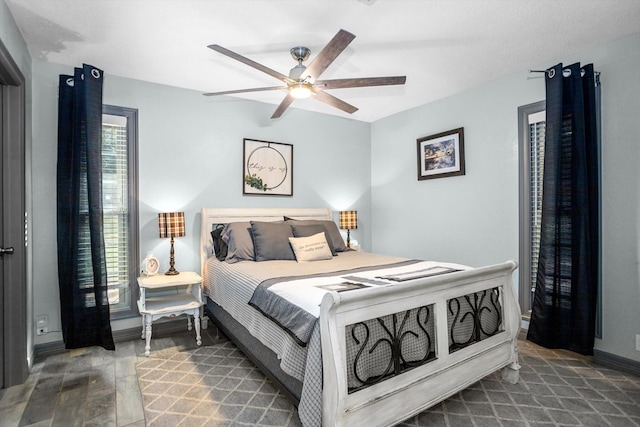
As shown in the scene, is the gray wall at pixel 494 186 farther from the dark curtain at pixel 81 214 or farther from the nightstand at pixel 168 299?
the dark curtain at pixel 81 214

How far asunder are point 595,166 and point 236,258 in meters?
3.21

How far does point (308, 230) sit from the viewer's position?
145 inches

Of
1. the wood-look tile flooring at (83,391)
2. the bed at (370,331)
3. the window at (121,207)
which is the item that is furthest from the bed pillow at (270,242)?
the window at (121,207)

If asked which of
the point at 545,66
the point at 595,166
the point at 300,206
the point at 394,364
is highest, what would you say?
the point at 545,66

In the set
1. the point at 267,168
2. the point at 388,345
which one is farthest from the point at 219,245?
the point at 388,345

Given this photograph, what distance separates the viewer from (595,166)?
277 cm

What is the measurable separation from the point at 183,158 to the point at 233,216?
820 mm

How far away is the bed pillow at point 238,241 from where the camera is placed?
3305mm

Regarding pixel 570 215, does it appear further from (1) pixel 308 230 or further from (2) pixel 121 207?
(2) pixel 121 207

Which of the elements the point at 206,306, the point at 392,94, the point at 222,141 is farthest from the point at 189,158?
the point at 392,94

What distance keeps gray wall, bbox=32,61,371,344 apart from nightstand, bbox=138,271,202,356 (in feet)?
0.92

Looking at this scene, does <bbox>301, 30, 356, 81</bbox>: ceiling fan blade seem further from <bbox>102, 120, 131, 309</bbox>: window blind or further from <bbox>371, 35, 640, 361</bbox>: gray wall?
<bbox>371, 35, 640, 361</bbox>: gray wall

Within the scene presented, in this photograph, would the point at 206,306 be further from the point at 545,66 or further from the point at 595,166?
the point at 545,66

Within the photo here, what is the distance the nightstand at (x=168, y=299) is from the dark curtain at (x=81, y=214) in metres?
0.32
